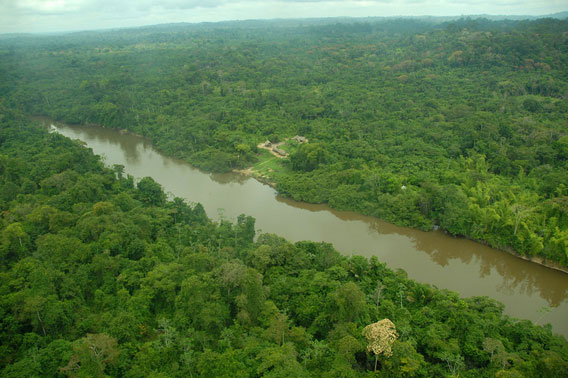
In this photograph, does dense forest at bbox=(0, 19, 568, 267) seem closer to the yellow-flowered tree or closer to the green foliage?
the green foliage

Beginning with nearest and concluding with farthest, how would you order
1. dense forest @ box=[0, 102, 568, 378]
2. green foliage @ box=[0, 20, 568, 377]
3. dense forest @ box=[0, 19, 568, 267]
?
dense forest @ box=[0, 102, 568, 378] → green foliage @ box=[0, 20, 568, 377] → dense forest @ box=[0, 19, 568, 267]

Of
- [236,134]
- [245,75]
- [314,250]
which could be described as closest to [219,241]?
[314,250]

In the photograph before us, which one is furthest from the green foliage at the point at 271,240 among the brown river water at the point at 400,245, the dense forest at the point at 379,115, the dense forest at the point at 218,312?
the brown river water at the point at 400,245

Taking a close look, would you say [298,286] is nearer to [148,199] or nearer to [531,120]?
[148,199]

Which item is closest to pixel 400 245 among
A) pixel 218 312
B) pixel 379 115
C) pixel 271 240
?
pixel 271 240

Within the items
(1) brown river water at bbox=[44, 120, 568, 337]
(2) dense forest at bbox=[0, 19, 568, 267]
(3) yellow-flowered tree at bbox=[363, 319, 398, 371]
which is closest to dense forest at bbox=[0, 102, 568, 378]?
(3) yellow-flowered tree at bbox=[363, 319, 398, 371]

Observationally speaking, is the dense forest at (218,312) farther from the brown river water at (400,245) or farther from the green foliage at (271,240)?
the brown river water at (400,245)

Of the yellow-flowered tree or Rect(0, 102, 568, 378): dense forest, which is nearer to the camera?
Rect(0, 102, 568, 378): dense forest
